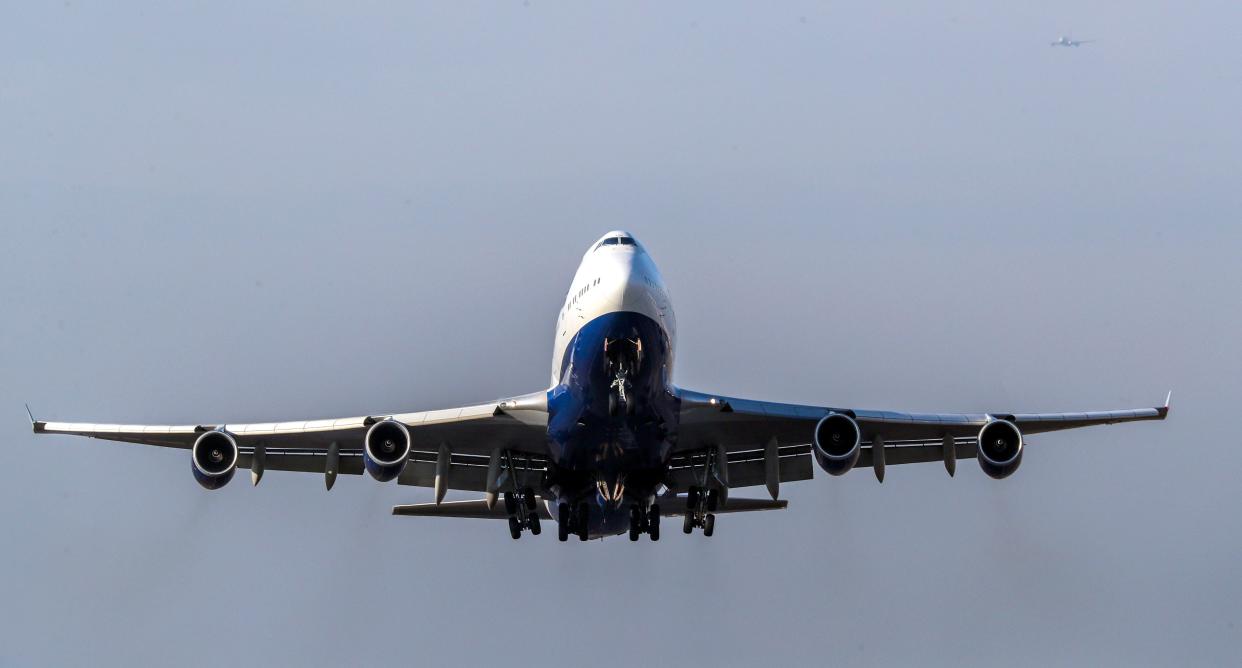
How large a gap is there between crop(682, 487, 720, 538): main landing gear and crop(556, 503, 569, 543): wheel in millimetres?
2920

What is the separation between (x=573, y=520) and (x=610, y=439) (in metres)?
4.83

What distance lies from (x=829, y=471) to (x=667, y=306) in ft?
18.1

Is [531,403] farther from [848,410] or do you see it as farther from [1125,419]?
[1125,419]

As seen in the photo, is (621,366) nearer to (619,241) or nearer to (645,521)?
(619,241)

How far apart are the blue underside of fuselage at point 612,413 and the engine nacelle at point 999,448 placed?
7206 mm

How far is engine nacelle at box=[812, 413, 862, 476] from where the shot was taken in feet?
133

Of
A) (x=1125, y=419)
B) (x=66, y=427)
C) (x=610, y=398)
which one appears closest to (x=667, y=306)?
(x=610, y=398)

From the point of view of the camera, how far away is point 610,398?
124ft

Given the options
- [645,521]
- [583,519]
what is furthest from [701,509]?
[583,519]

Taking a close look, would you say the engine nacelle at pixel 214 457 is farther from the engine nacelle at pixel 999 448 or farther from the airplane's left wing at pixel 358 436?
the engine nacelle at pixel 999 448

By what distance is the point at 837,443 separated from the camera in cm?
4072

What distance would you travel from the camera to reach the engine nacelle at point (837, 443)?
40.5 m

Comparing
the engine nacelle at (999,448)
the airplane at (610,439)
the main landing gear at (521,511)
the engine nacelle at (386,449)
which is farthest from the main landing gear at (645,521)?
the engine nacelle at (999,448)

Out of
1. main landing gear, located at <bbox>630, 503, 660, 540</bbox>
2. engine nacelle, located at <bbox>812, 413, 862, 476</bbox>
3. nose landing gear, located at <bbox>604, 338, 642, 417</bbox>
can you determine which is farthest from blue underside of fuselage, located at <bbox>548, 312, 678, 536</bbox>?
engine nacelle, located at <bbox>812, 413, 862, 476</bbox>
